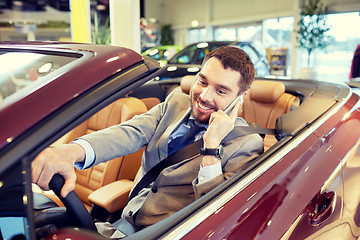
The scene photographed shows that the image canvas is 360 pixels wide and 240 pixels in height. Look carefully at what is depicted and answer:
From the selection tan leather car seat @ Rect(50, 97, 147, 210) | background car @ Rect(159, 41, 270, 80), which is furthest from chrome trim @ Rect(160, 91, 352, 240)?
background car @ Rect(159, 41, 270, 80)

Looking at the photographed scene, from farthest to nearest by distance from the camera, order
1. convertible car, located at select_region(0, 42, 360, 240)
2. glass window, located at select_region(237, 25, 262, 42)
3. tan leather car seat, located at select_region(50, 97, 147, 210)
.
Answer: glass window, located at select_region(237, 25, 262, 42), tan leather car seat, located at select_region(50, 97, 147, 210), convertible car, located at select_region(0, 42, 360, 240)

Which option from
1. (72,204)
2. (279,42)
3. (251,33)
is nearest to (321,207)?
(72,204)

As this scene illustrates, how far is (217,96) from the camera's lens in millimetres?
1439

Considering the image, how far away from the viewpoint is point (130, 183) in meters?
1.85

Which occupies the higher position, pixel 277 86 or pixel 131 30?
pixel 131 30

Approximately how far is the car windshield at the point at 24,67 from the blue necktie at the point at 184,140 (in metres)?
0.79

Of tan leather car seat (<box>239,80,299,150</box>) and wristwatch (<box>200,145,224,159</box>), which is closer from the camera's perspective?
wristwatch (<box>200,145,224,159</box>)

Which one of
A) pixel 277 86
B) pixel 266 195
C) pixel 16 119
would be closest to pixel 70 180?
pixel 16 119

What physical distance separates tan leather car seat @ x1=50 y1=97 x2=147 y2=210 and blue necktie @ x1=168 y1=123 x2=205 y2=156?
0.61 metres

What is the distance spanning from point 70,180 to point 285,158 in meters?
0.76

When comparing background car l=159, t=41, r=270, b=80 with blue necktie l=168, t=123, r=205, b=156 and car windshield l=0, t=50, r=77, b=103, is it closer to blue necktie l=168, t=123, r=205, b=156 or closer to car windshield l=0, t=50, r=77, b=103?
blue necktie l=168, t=123, r=205, b=156

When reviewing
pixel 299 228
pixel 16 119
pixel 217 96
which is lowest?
pixel 299 228

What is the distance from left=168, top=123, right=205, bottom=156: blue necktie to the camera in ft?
5.14

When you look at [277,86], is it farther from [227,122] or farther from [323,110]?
[227,122]
